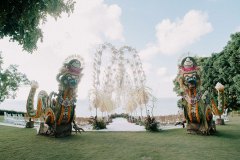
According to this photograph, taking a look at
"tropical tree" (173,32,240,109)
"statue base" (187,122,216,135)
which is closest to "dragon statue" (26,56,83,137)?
"statue base" (187,122,216,135)

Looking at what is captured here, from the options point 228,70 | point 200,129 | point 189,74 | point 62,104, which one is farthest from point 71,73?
point 228,70

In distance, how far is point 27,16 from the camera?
10.3 meters

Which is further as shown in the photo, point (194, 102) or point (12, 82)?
point (12, 82)

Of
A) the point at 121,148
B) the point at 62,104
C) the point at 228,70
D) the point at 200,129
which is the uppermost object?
the point at 228,70

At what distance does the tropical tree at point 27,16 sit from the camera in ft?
32.3

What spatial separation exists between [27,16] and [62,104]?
555 centimetres

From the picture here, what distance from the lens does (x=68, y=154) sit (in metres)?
10.3

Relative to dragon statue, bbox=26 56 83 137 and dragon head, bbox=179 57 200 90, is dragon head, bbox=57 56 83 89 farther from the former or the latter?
dragon head, bbox=179 57 200 90

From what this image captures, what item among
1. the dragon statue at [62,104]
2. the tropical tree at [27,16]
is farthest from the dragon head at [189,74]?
the tropical tree at [27,16]

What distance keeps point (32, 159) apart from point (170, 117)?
1930 cm

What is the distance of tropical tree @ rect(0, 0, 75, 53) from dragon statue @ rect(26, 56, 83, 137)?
2981 mm

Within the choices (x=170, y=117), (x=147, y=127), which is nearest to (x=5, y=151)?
(x=147, y=127)

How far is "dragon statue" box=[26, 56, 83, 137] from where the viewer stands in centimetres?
1397

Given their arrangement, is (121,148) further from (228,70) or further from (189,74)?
(228,70)
